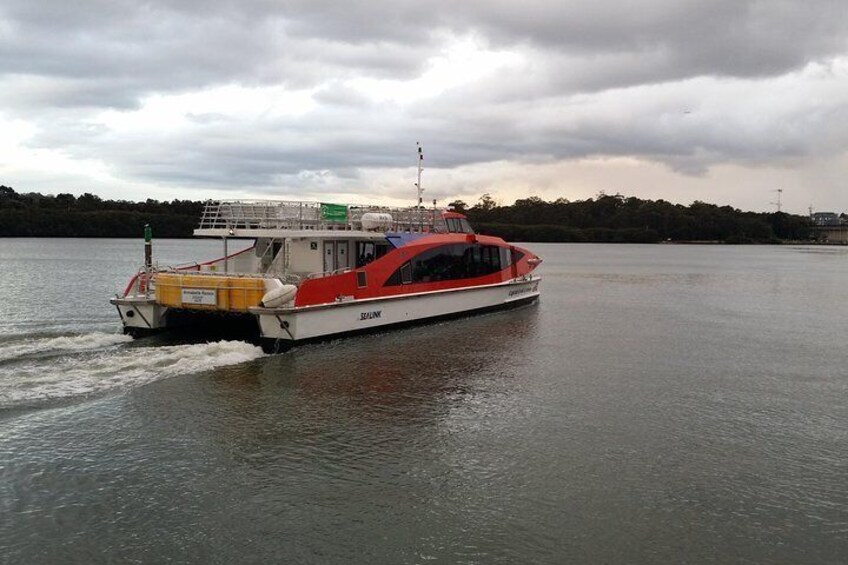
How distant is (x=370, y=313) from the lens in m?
20.5

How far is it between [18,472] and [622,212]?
168 m

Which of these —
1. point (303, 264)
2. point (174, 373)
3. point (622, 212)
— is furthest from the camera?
point (622, 212)

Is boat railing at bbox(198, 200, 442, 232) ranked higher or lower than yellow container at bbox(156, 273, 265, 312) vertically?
higher

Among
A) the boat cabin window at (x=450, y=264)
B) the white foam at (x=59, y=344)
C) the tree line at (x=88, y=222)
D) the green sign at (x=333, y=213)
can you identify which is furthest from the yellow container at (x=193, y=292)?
the tree line at (x=88, y=222)

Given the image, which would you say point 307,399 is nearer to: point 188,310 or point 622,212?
point 188,310

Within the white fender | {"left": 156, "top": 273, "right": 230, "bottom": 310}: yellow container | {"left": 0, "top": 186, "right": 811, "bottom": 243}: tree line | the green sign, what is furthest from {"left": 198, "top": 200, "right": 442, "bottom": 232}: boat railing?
{"left": 0, "top": 186, "right": 811, "bottom": 243}: tree line

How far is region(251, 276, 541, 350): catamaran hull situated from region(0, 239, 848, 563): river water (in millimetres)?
550

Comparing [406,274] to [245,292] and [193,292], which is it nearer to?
[245,292]

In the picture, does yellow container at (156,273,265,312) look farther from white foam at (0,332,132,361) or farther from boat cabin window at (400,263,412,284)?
boat cabin window at (400,263,412,284)

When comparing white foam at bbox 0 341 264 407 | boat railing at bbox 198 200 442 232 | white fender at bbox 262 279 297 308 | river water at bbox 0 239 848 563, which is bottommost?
river water at bbox 0 239 848 563

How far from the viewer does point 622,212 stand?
16612cm

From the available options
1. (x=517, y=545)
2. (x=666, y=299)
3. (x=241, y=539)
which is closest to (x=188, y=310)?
(x=241, y=539)

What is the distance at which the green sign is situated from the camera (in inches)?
861

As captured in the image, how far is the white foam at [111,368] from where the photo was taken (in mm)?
12844
